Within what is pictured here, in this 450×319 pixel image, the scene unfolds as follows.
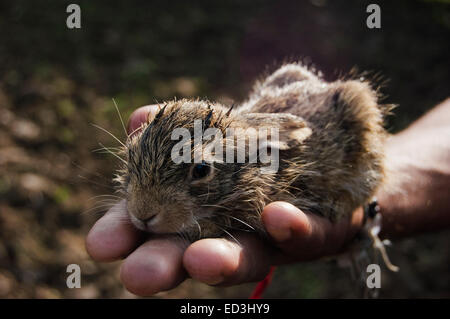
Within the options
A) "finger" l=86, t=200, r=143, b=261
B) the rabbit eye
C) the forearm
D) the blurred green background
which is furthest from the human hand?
the blurred green background

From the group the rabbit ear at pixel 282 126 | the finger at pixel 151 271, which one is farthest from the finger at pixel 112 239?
the rabbit ear at pixel 282 126

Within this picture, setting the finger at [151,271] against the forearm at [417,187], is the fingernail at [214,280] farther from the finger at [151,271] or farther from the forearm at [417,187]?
the forearm at [417,187]

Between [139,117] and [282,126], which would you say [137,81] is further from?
[282,126]

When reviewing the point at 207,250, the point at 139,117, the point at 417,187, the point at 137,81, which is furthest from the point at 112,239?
the point at 137,81

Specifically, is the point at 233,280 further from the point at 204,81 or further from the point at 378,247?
the point at 204,81

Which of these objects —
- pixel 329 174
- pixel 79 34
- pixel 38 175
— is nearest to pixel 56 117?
pixel 38 175

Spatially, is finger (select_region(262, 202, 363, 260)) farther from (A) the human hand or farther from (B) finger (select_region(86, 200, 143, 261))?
(B) finger (select_region(86, 200, 143, 261))

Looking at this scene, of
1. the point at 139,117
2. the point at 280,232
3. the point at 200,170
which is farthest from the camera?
the point at 139,117
